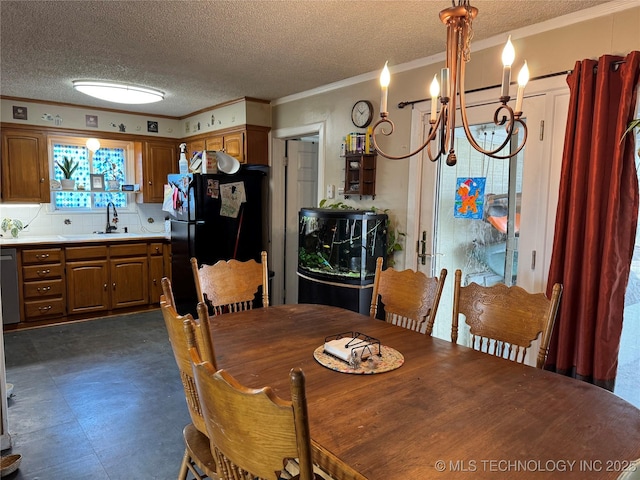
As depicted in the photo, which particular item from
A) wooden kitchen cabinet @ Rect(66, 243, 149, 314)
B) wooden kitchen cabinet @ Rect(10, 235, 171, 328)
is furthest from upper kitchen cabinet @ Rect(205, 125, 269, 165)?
wooden kitchen cabinet @ Rect(66, 243, 149, 314)

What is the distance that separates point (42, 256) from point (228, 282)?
2990 millimetres

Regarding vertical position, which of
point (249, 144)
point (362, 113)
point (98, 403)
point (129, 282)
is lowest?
point (98, 403)

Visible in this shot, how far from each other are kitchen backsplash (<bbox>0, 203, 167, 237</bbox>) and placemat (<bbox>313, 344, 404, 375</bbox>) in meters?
4.61

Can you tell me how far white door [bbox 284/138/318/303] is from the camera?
470cm

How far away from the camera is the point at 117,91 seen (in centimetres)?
389

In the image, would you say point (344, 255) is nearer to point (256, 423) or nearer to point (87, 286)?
point (256, 423)

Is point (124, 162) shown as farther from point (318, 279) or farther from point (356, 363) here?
point (356, 363)

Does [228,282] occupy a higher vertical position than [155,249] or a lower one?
higher

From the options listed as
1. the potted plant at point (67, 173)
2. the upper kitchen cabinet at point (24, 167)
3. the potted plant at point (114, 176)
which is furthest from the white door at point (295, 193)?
the upper kitchen cabinet at point (24, 167)

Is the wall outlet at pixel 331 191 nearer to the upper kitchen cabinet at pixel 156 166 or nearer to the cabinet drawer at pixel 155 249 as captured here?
the cabinet drawer at pixel 155 249

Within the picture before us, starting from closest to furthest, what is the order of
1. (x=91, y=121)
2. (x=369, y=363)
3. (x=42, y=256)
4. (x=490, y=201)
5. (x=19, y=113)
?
(x=369, y=363) < (x=490, y=201) < (x=42, y=256) < (x=19, y=113) < (x=91, y=121)

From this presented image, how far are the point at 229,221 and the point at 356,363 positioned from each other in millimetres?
3231

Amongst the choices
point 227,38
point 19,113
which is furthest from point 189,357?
point 19,113

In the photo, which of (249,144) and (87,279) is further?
(87,279)
